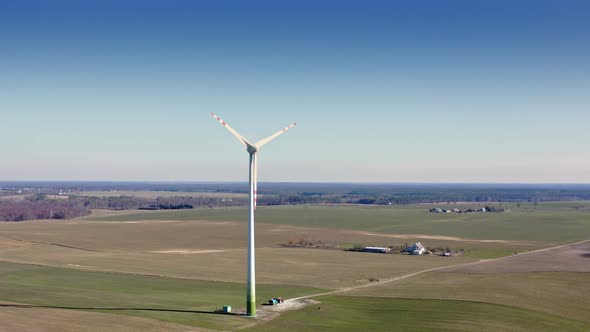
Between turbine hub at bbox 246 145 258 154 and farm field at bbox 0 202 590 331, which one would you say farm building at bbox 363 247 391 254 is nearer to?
farm field at bbox 0 202 590 331

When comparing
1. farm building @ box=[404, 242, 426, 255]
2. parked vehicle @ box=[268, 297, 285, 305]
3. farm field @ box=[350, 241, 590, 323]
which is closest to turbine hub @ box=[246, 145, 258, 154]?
parked vehicle @ box=[268, 297, 285, 305]

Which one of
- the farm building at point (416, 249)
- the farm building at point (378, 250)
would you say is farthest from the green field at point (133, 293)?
the farm building at point (416, 249)

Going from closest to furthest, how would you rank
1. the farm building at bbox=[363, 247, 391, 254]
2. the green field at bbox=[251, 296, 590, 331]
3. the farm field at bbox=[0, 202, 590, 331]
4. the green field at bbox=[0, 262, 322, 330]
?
the green field at bbox=[251, 296, 590, 331], the farm field at bbox=[0, 202, 590, 331], the green field at bbox=[0, 262, 322, 330], the farm building at bbox=[363, 247, 391, 254]

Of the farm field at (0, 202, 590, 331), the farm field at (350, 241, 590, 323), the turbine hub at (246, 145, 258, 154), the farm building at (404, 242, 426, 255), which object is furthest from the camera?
the farm building at (404, 242, 426, 255)

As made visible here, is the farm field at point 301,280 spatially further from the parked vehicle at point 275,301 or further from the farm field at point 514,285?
the parked vehicle at point 275,301

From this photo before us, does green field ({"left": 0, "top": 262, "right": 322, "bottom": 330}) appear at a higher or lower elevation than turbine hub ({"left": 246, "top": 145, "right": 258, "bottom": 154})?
lower

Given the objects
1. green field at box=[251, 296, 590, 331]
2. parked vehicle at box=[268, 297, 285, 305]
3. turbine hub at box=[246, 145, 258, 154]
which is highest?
turbine hub at box=[246, 145, 258, 154]

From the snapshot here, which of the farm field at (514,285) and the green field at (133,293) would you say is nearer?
the green field at (133,293)

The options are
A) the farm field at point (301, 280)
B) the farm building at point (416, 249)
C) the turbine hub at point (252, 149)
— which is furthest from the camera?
the farm building at point (416, 249)

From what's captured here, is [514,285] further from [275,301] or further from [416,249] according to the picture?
[416,249]

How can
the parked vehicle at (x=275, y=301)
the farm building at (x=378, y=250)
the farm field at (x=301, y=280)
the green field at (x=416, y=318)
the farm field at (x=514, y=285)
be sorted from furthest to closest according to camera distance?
1. the farm building at (x=378, y=250)
2. the farm field at (x=514, y=285)
3. the parked vehicle at (x=275, y=301)
4. the farm field at (x=301, y=280)
5. the green field at (x=416, y=318)
